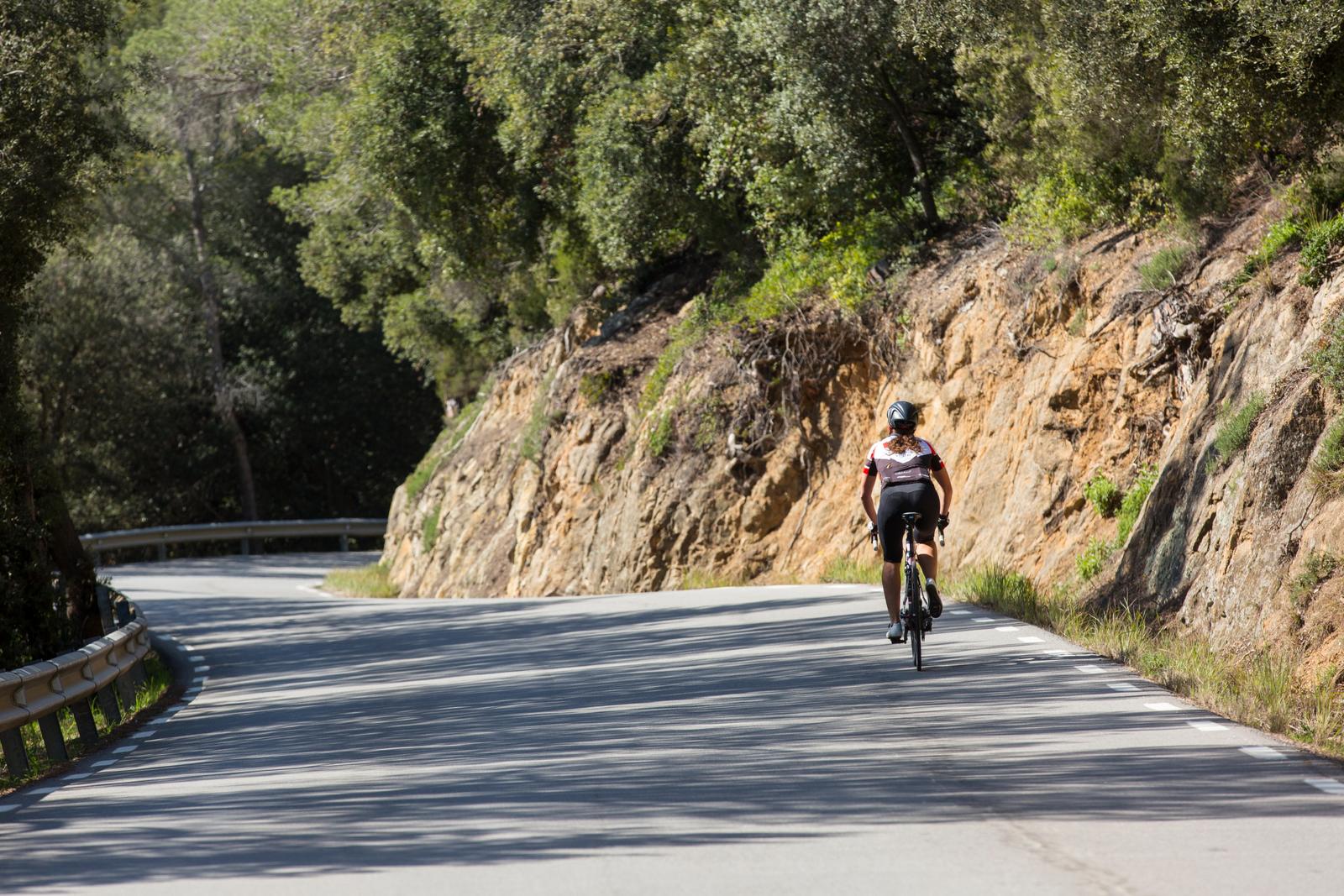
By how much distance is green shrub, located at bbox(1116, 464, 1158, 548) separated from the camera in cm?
1714

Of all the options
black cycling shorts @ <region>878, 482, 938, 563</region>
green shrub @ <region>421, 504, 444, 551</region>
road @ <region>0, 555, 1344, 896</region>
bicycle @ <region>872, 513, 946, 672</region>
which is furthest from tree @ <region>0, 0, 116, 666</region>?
green shrub @ <region>421, 504, 444, 551</region>

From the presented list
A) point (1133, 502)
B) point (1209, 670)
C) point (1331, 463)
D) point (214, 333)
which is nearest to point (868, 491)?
point (1209, 670)

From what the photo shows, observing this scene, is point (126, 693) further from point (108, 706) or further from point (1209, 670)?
point (1209, 670)

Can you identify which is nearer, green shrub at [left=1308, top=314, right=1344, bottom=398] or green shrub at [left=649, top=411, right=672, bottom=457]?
green shrub at [left=1308, top=314, right=1344, bottom=398]

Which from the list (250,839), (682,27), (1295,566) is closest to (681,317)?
(682,27)

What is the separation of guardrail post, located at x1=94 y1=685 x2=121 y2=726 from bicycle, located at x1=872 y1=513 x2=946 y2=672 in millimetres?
6359

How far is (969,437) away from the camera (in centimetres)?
2234

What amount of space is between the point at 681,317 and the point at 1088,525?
1299 cm

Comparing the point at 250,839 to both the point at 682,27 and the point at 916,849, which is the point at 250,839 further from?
the point at 682,27

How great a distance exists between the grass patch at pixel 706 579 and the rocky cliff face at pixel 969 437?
4.9 inches

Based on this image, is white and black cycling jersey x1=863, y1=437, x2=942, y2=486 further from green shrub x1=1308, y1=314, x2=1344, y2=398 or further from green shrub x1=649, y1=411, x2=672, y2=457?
green shrub x1=649, y1=411, x2=672, y2=457

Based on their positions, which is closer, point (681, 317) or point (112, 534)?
point (681, 317)

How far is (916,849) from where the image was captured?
6.70 meters

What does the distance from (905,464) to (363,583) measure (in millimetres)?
24953
